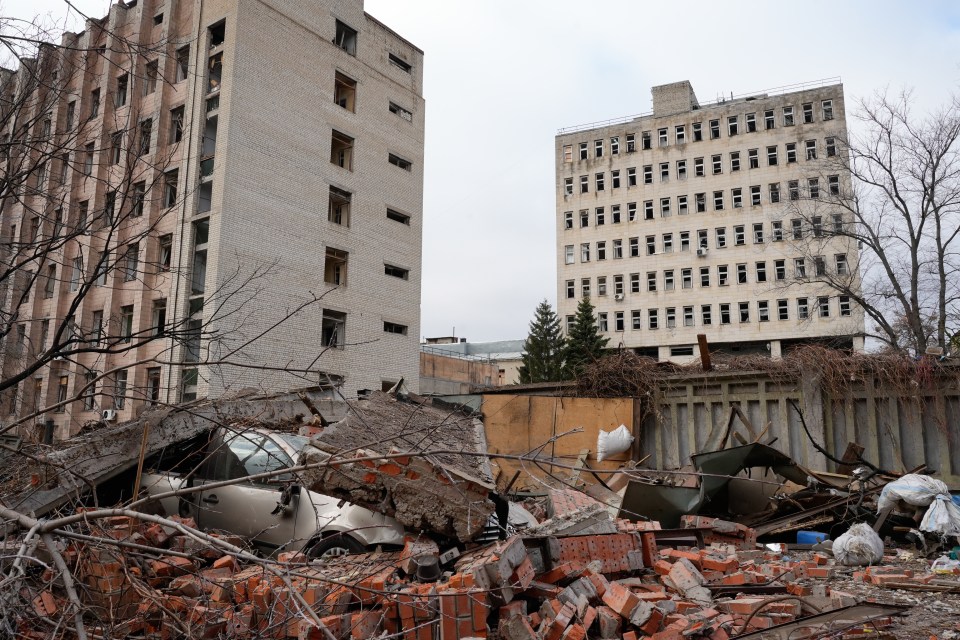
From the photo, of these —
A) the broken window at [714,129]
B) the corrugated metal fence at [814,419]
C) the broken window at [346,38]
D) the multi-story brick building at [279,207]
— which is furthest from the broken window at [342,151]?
the broken window at [714,129]

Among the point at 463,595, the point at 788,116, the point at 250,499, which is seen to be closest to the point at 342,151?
the point at 250,499

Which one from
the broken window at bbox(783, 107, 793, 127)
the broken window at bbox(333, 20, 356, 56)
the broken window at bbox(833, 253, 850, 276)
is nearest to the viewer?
the broken window at bbox(333, 20, 356, 56)

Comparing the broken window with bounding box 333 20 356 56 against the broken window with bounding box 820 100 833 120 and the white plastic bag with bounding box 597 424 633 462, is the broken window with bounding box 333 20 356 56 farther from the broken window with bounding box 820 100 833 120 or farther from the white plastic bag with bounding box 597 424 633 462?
the broken window with bounding box 820 100 833 120

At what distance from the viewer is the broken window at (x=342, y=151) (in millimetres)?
29438

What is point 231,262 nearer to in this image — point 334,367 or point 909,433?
point 334,367

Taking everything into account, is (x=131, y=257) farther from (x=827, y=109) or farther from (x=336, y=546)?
(x=827, y=109)

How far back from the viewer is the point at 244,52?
2553cm

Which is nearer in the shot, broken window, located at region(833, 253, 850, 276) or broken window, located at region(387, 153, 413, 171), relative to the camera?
broken window, located at region(387, 153, 413, 171)

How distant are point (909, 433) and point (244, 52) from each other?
79.9ft

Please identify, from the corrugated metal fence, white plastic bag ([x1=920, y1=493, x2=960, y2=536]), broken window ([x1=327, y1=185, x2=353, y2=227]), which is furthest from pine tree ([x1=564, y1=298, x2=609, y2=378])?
white plastic bag ([x1=920, y1=493, x2=960, y2=536])

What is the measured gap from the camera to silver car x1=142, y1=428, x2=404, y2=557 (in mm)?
6047

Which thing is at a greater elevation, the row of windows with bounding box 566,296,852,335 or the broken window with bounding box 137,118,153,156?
the row of windows with bounding box 566,296,852,335

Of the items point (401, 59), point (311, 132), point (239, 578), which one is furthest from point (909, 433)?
point (401, 59)

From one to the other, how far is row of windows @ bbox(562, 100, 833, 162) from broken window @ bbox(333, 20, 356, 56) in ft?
87.1
